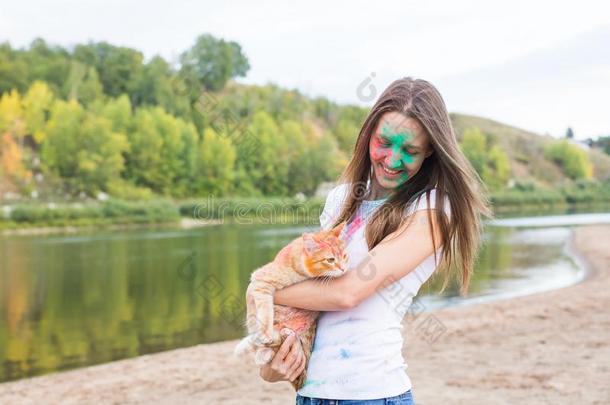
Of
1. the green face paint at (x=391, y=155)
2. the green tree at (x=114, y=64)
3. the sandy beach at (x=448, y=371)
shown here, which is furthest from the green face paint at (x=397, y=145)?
the green tree at (x=114, y=64)

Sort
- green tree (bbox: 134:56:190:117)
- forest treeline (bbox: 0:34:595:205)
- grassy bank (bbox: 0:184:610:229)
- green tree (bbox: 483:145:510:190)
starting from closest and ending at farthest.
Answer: grassy bank (bbox: 0:184:610:229) < forest treeline (bbox: 0:34:595:205) < green tree (bbox: 134:56:190:117) < green tree (bbox: 483:145:510:190)

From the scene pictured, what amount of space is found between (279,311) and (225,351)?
6.71 metres

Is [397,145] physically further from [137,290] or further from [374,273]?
[137,290]

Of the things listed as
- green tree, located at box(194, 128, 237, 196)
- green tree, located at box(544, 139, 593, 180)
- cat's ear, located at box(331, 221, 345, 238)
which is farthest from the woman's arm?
green tree, located at box(544, 139, 593, 180)

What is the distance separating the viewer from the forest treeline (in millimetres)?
55938

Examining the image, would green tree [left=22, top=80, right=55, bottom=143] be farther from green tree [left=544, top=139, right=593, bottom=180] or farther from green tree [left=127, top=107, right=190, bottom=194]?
green tree [left=544, top=139, right=593, bottom=180]

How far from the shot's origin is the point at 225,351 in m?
8.23

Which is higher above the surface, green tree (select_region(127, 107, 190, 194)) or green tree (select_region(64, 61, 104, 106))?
green tree (select_region(64, 61, 104, 106))

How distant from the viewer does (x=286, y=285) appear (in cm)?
176

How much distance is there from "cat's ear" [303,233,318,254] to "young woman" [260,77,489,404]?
9 cm

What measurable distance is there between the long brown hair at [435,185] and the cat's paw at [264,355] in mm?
385

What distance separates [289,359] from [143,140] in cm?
6113

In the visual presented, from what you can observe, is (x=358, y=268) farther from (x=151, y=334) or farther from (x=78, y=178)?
(x=78, y=178)

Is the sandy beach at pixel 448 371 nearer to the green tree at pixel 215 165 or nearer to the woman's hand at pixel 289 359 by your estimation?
the woman's hand at pixel 289 359
